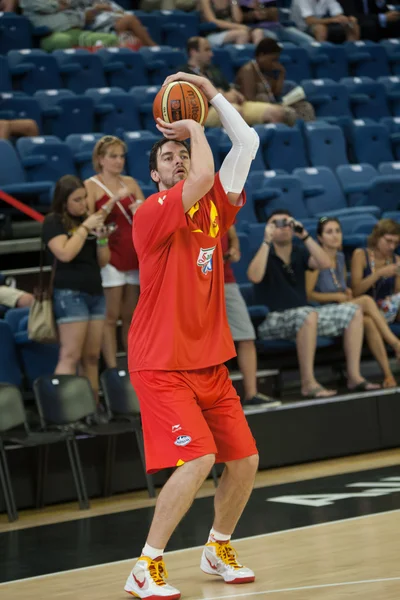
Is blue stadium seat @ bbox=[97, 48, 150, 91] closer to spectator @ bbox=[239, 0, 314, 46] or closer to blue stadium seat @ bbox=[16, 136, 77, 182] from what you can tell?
blue stadium seat @ bbox=[16, 136, 77, 182]

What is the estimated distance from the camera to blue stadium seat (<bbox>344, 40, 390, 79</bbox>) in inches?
477

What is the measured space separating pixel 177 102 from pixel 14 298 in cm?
342

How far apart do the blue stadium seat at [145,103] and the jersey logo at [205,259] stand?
5.73 meters

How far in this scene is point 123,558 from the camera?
4.65 m

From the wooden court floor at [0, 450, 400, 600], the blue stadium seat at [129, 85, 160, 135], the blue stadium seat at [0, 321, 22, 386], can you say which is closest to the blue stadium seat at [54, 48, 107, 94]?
the blue stadium seat at [129, 85, 160, 135]

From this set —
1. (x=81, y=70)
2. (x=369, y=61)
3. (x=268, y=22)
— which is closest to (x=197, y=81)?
(x=81, y=70)

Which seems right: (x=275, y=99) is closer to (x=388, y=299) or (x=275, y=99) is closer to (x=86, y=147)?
→ (x=86, y=147)

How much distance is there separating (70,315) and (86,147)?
253 centimetres

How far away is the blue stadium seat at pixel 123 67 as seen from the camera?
33.5ft

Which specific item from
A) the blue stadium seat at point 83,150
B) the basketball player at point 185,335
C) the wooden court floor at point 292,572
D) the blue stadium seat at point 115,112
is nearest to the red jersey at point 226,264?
the blue stadium seat at point 83,150

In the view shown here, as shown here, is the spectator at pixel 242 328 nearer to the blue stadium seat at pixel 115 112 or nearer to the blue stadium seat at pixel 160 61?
the blue stadium seat at pixel 115 112

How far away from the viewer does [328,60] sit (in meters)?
11.8

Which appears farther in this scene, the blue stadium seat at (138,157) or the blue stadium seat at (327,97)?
the blue stadium seat at (327,97)

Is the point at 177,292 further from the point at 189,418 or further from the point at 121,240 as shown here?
the point at 121,240
